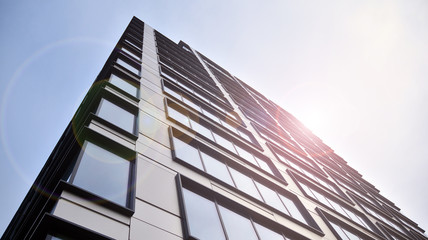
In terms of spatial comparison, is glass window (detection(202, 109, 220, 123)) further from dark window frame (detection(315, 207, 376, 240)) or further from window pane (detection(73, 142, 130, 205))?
window pane (detection(73, 142, 130, 205))

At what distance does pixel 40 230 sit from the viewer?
3.65 metres

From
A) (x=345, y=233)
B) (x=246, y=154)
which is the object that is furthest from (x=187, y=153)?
(x=345, y=233)

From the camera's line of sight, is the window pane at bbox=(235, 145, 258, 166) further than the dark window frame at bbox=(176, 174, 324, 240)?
Yes

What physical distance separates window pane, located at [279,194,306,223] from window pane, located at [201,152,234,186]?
9.86 feet

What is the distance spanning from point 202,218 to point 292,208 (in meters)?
6.04

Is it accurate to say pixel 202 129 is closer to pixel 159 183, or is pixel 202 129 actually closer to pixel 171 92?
pixel 171 92

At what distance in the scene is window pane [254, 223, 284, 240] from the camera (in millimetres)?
7588

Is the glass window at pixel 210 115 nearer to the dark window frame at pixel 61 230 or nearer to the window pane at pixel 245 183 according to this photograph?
the window pane at pixel 245 183

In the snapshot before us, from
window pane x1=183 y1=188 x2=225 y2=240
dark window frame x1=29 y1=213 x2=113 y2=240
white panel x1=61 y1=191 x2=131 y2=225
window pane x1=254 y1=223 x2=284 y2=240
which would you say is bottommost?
dark window frame x1=29 y1=213 x2=113 y2=240

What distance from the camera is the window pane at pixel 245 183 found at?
9664mm

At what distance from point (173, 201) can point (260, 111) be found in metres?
24.5

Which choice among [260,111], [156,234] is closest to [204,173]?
[156,234]

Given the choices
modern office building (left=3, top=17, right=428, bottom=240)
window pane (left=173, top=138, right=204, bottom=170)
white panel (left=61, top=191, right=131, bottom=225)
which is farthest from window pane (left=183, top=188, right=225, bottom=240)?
window pane (left=173, top=138, right=204, bottom=170)

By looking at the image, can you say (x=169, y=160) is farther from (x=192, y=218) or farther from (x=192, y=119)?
(x=192, y=119)
